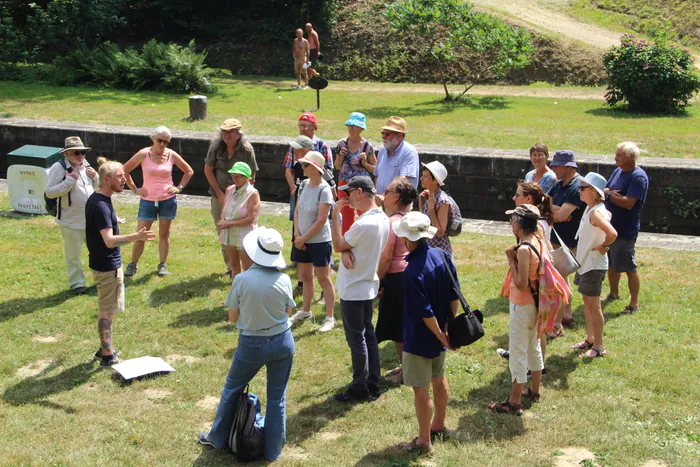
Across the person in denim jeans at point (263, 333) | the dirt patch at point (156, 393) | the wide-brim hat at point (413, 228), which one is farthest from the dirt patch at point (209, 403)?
the wide-brim hat at point (413, 228)

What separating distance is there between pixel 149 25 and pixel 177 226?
18.8 m

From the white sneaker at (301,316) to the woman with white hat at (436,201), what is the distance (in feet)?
5.20

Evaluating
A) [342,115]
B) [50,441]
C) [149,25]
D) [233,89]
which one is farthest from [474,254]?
[149,25]

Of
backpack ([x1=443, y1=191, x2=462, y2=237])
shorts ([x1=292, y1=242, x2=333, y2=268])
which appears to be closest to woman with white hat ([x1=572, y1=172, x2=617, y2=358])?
backpack ([x1=443, y1=191, x2=462, y2=237])

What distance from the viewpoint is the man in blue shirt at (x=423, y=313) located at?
5.11 meters

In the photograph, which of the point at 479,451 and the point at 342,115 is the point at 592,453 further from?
the point at 342,115

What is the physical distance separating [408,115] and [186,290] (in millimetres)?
10423

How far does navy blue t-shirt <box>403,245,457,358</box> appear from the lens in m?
5.10

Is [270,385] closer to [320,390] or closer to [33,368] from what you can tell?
[320,390]

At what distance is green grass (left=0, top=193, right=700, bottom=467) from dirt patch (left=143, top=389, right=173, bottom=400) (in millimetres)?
15

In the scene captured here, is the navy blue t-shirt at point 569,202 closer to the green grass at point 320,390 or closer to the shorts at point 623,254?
the shorts at point 623,254

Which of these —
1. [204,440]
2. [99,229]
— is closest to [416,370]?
[204,440]

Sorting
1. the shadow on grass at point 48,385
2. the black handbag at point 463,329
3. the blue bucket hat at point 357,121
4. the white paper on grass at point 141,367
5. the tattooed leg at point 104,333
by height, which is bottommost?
the shadow on grass at point 48,385

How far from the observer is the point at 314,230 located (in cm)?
722
